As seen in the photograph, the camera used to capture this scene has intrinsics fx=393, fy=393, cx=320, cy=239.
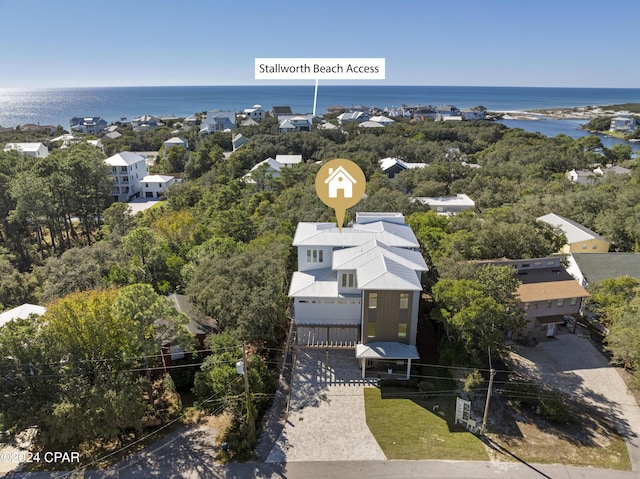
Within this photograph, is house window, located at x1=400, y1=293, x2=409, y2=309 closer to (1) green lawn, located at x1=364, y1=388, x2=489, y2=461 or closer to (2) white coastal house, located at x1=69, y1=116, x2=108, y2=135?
(1) green lawn, located at x1=364, y1=388, x2=489, y2=461

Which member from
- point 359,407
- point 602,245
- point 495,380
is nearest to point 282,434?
point 359,407

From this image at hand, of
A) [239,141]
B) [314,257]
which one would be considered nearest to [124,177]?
[239,141]

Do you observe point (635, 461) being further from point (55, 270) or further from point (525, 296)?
point (55, 270)

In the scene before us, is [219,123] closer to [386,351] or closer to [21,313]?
[21,313]

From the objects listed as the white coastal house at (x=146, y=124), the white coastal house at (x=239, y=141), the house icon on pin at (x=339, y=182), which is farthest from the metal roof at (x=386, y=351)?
the white coastal house at (x=146, y=124)

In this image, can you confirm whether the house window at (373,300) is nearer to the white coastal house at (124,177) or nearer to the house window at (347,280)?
the house window at (347,280)

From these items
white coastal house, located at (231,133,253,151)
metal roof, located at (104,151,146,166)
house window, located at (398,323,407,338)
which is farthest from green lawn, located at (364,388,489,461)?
white coastal house, located at (231,133,253,151)
